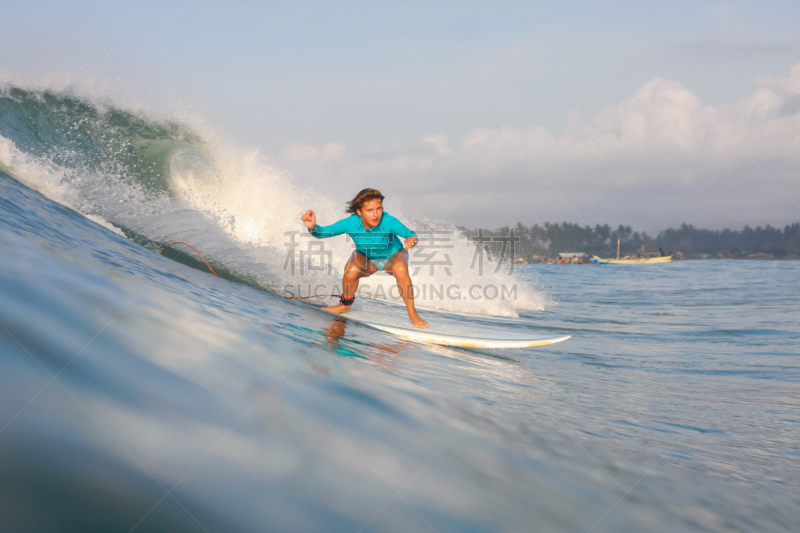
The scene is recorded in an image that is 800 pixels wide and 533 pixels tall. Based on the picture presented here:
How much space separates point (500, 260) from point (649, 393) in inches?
314

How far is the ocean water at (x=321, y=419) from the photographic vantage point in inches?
49.9

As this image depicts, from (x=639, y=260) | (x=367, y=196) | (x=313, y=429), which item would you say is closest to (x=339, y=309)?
(x=367, y=196)

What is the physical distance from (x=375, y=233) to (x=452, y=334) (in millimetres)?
1217

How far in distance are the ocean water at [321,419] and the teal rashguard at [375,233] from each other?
34.1 inches

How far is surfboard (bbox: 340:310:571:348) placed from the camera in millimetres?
4375

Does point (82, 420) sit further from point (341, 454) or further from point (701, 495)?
point (701, 495)

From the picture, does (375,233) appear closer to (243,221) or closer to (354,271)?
(354,271)

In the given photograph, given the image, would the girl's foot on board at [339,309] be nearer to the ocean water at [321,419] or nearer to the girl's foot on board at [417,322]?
the ocean water at [321,419]

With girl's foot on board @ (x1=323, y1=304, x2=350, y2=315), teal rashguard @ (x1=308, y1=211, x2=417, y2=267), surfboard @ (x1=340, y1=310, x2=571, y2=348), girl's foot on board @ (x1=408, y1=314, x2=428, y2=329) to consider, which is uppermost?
teal rashguard @ (x1=308, y1=211, x2=417, y2=267)

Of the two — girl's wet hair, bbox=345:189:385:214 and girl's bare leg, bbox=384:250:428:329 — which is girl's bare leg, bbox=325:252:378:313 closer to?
girl's bare leg, bbox=384:250:428:329

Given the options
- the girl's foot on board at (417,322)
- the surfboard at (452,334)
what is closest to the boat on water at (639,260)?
the surfboard at (452,334)

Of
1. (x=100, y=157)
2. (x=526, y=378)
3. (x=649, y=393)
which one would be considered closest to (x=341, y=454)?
(x=526, y=378)

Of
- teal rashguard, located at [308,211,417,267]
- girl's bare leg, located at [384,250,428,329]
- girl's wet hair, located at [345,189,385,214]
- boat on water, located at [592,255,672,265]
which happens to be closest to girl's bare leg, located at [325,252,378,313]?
teal rashguard, located at [308,211,417,267]

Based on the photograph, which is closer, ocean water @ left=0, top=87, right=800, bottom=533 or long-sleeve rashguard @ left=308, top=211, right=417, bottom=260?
ocean water @ left=0, top=87, right=800, bottom=533
